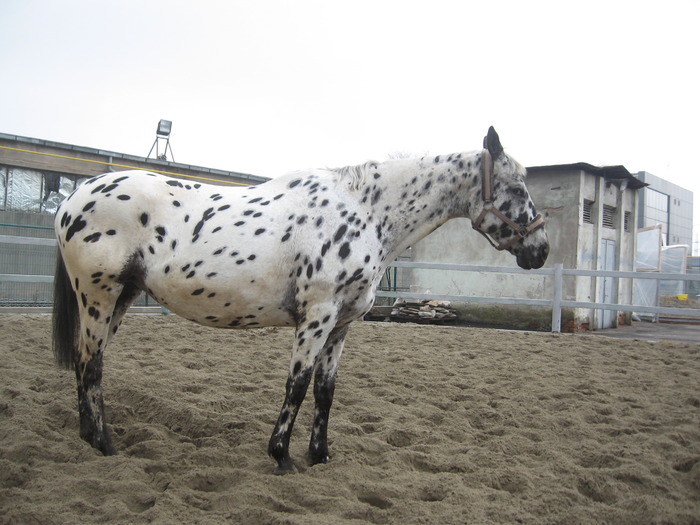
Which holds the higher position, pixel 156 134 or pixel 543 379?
pixel 156 134

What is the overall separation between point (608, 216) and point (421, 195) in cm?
1101

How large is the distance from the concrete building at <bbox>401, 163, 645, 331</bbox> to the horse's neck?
25.5 ft

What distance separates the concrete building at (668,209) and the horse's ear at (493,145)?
31771 millimetres

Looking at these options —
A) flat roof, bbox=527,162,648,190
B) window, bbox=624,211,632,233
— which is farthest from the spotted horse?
window, bbox=624,211,632,233

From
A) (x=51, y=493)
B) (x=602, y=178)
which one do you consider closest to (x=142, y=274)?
(x=51, y=493)

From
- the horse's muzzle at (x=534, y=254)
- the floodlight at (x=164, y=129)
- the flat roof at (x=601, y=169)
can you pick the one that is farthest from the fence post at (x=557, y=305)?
the floodlight at (x=164, y=129)

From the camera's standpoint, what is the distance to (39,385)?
158 inches

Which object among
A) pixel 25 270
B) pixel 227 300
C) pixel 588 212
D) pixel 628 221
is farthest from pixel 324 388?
pixel 628 221

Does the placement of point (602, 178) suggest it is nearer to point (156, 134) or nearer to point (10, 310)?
point (156, 134)

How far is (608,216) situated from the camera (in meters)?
12.4

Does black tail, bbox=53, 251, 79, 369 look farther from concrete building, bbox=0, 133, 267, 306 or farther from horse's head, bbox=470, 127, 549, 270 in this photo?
concrete building, bbox=0, 133, 267, 306

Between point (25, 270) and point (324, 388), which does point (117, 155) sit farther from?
point (324, 388)

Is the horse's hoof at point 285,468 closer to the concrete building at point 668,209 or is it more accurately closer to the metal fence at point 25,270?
the metal fence at point 25,270

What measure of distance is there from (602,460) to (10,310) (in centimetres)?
840
